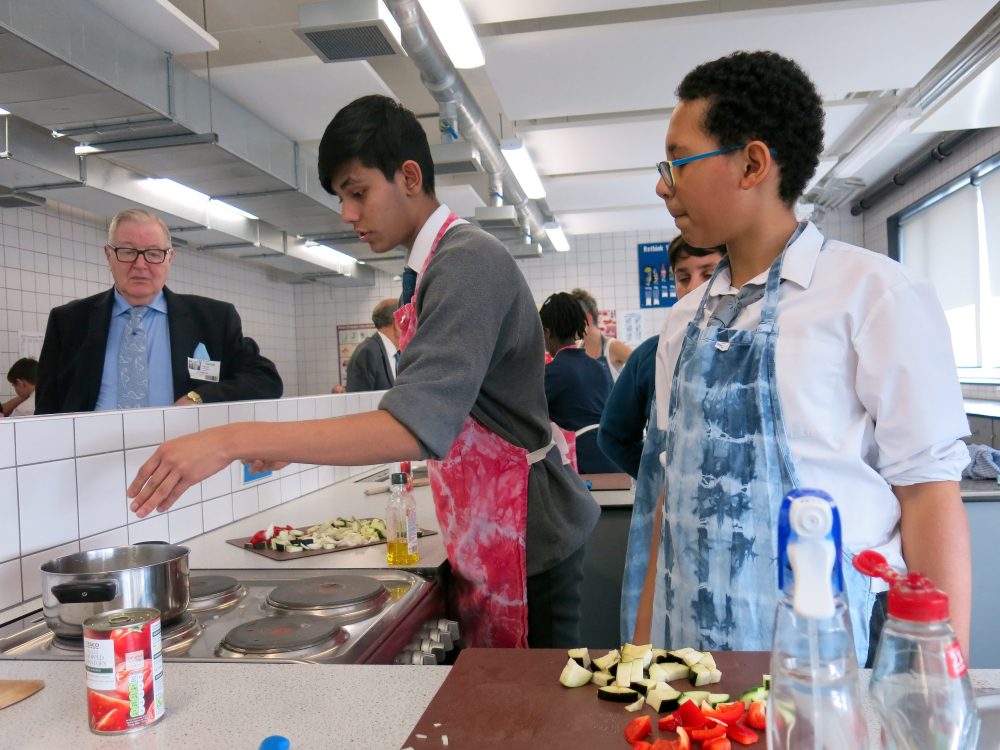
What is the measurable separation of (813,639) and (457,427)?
78cm

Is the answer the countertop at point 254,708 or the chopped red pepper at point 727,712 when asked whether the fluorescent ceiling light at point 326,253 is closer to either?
the countertop at point 254,708

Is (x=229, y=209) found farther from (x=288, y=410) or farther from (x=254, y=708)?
(x=254, y=708)

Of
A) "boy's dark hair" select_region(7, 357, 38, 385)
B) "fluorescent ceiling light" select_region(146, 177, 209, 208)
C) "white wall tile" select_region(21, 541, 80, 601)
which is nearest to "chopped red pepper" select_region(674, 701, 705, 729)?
"white wall tile" select_region(21, 541, 80, 601)

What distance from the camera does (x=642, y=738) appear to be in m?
0.80

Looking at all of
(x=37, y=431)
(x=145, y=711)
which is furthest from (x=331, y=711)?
(x=37, y=431)

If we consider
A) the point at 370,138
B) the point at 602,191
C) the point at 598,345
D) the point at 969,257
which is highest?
the point at 602,191

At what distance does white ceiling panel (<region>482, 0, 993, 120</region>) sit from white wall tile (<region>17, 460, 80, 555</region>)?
2.88 meters

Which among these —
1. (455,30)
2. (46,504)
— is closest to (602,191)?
(455,30)

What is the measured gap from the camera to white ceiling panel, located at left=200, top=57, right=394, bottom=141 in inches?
158

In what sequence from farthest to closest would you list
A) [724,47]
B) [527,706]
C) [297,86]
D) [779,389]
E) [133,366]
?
[297,86]
[724,47]
[133,366]
[779,389]
[527,706]

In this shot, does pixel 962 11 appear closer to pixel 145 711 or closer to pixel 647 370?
pixel 647 370

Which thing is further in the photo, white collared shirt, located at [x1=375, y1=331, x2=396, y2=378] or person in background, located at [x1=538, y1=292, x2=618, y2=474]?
white collared shirt, located at [x1=375, y1=331, x2=396, y2=378]

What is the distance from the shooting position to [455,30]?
3232 millimetres

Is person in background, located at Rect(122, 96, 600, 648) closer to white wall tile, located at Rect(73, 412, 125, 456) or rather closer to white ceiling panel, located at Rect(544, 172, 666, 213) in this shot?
white wall tile, located at Rect(73, 412, 125, 456)
